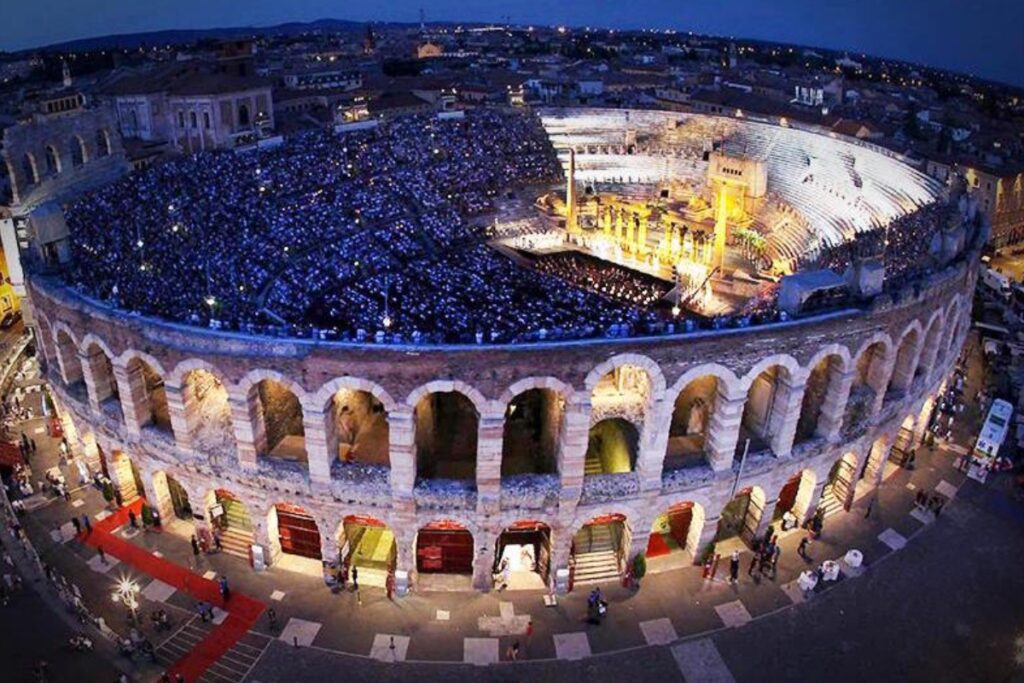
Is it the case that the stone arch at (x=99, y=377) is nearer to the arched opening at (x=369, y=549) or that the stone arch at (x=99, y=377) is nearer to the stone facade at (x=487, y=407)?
the stone facade at (x=487, y=407)

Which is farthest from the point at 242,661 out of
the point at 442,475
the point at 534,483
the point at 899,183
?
the point at 899,183

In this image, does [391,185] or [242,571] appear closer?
[242,571]

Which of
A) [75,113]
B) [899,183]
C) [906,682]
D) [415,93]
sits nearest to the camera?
[906,682]

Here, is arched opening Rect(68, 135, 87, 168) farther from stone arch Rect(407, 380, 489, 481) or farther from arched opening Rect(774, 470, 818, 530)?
arched opening Rect(774, 470, 818, 530)

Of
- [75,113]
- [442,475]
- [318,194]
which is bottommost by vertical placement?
[442,475]

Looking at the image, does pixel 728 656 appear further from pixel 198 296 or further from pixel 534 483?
pixel 198 296
